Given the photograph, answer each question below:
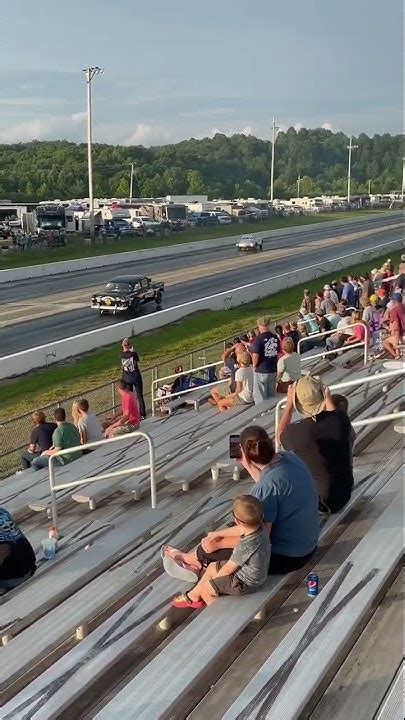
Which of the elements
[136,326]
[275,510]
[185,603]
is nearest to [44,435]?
[185,603]

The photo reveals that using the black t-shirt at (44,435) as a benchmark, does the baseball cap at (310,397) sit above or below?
above

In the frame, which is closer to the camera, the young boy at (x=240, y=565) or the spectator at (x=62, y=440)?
the young boy at (x=240, y=565)

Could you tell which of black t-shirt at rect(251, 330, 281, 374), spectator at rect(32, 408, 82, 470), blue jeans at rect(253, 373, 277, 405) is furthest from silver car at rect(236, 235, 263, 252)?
spectator at rect(32, 408, 82, 470)

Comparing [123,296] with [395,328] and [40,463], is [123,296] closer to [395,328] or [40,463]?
[395,328]

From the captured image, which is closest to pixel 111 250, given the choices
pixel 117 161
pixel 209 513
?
pixel 209 513

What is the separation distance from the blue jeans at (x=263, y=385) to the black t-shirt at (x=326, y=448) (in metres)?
4.84

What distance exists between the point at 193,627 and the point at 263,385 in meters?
6.39

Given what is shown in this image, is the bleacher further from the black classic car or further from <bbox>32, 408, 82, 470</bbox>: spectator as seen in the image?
the black classic car

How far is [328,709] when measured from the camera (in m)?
4.05

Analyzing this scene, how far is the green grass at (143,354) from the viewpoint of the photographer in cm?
A: 1975

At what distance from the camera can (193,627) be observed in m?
4.70

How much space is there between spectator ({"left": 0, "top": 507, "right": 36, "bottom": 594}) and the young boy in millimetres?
1380

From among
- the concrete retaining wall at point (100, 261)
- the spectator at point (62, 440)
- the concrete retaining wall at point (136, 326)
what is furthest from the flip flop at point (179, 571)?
the concrete retaining wall at point (100, 261)

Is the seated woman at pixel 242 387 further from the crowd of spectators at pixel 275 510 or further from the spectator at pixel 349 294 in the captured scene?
the spectator at pixel 349 294
